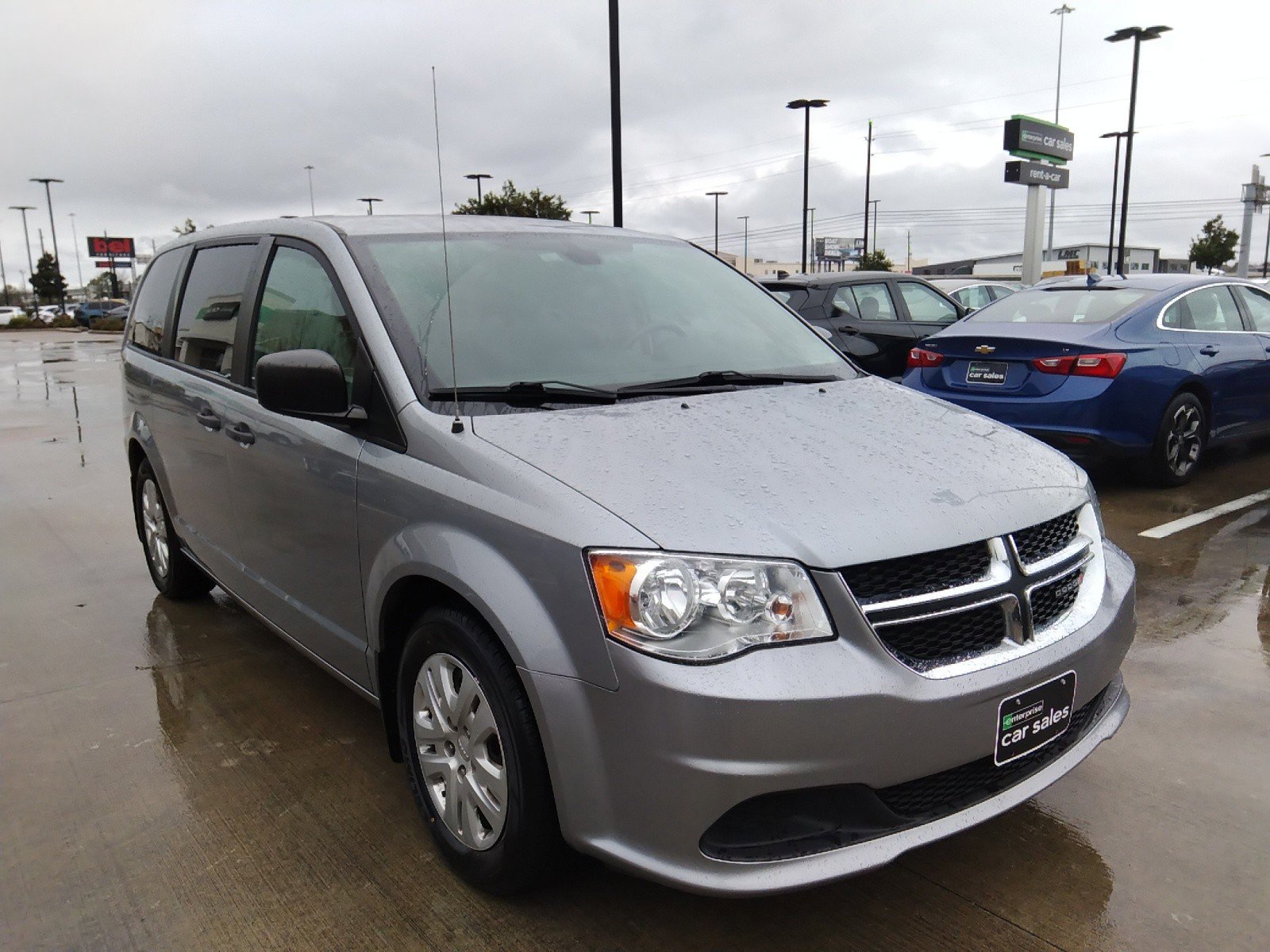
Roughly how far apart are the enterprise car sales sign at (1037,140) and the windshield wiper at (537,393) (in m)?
29.6

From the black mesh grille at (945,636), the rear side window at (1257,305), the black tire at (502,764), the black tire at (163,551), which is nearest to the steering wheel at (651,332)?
the black tire at (502,764)

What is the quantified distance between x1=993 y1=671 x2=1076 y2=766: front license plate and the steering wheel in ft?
5.02

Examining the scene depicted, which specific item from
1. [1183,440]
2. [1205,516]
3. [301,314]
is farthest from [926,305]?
[301,314]

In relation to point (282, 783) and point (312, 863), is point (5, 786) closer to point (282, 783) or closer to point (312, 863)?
point (282, 783)

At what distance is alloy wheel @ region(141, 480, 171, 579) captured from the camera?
189 inches

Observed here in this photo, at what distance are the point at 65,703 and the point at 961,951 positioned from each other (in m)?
3.26

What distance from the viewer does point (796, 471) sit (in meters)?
2.38

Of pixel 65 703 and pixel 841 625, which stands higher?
pixel 841 625

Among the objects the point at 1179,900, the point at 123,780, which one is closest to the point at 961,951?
the point at 1179,900

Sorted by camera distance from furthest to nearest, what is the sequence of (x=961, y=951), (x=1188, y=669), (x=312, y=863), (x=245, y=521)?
(x=1188, y=669) < (x=245, y=521) < (x=312, y=863) < (x=961, y=951)

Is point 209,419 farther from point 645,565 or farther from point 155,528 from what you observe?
point 645,565

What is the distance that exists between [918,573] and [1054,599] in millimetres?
522

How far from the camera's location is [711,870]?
2.04 meters

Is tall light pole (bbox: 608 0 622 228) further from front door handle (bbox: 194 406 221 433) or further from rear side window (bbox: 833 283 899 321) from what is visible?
front door handle (bbox: 194 406 221 433)
